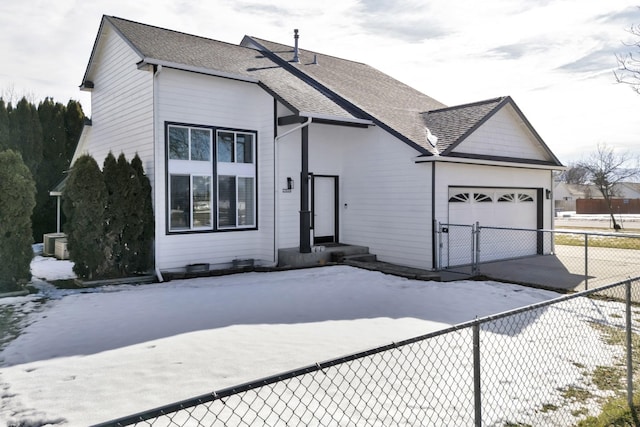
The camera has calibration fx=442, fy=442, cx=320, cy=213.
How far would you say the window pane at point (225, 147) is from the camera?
1134 cm

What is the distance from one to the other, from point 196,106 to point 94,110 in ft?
17.2

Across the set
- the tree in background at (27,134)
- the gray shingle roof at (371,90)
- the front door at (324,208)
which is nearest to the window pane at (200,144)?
the front door at (324,208)

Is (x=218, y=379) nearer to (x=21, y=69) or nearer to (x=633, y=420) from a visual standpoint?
(x=633, y=420)

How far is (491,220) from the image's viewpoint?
44.0 ft

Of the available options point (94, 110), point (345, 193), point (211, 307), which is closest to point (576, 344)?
point (211, 307)

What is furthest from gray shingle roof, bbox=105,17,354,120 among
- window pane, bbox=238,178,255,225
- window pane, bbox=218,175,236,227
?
window pane, bbox=218,175,236,227

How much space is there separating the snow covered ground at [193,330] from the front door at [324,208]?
9.38 ft

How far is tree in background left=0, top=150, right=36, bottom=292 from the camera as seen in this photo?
28.5ft

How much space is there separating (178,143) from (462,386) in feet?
28.3

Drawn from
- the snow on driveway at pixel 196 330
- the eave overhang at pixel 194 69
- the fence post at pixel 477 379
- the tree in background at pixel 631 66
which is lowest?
the snow on driveway at pixel 196 330

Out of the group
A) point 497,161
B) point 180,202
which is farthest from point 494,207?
point 180,202

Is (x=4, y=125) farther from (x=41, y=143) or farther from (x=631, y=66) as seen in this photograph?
(x=631, y=66)

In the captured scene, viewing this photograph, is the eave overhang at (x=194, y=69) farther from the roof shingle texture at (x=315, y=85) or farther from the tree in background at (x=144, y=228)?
the tree in background at (x=144, y=228)

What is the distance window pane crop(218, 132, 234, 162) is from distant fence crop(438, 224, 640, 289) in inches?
228
